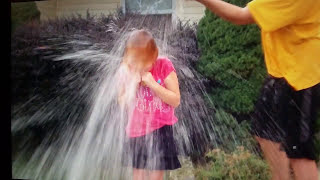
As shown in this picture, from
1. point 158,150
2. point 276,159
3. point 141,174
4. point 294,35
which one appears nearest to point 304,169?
point 276,159

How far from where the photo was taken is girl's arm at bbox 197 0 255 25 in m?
2.56

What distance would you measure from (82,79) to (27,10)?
68 centimetres

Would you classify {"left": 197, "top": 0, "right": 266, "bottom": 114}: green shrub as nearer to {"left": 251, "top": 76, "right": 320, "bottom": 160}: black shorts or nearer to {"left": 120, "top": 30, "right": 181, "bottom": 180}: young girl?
{"left": 251, "top": 76, "right": 320, "bottom": 160}: black shorts

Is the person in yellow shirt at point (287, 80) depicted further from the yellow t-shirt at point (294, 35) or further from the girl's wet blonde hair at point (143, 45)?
the girl's wet blonde hair at point (143, 45)

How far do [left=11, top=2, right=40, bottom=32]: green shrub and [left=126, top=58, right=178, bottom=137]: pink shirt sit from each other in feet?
3.22

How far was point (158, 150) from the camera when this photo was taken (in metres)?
2.84

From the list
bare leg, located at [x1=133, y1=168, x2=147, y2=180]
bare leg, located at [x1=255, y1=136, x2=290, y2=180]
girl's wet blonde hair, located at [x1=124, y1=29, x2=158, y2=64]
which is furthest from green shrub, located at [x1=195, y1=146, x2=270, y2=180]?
girl's wet blonde hair, located at [x1=124, y1=29, x2=158, y2=64]

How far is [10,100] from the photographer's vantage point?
343cm

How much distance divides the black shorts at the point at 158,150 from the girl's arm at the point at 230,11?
0.74 meters

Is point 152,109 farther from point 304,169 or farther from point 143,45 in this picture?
point 304,169

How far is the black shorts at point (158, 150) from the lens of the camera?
2.84 metres

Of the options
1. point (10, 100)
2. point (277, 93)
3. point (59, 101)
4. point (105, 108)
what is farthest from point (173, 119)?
point (10, 100)

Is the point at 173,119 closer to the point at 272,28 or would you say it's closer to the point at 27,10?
the point at 272,28

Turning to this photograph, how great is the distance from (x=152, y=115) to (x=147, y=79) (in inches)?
8.6
